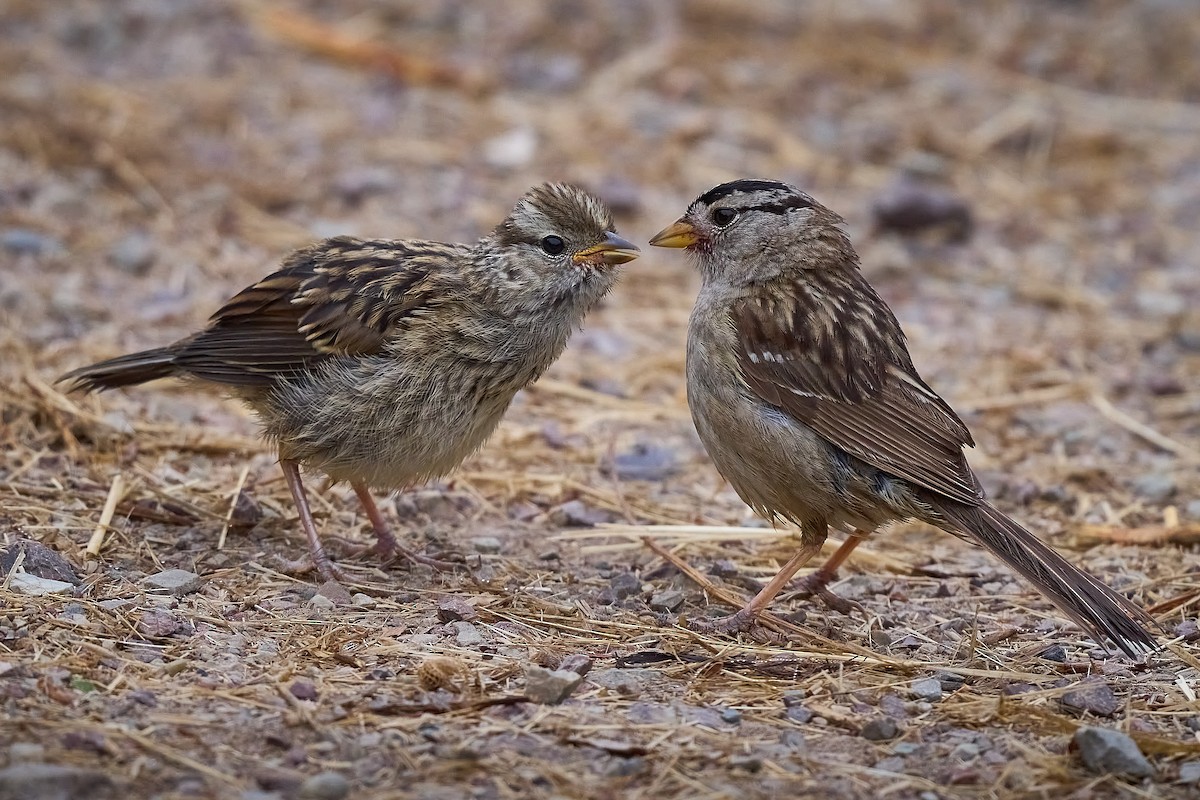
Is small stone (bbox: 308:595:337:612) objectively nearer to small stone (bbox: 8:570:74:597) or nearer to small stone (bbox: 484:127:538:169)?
small stone (bbox: 8:570:74:597)

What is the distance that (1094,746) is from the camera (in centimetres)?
445

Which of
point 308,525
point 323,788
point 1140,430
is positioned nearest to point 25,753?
point 323,788

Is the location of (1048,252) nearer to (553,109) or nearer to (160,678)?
(553,109)

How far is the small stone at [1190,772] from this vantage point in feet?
14.5

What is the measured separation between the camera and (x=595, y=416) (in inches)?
310

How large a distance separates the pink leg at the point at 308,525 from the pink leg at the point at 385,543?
0.74ft

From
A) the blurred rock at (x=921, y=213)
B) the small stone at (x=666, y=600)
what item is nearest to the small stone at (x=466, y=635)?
the small stone at (x=666, y=600)

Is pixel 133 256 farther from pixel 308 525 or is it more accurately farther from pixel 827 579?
pixel 827 579

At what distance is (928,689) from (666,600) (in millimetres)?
1260

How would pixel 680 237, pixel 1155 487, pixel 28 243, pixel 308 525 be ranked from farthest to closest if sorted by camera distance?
pixel 28 243 < pixel 1155 487 < pixel 680 237 < pixel 308 525

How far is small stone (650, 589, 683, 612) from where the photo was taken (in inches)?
232

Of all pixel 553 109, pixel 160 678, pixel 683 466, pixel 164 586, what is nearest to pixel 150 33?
pixel 553 109

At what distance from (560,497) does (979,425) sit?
8.23 feet

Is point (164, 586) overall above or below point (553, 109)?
below
